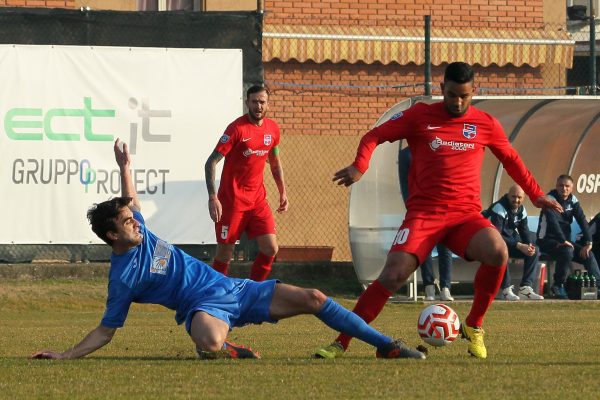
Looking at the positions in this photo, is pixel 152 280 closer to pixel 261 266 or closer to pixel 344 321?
pixel 344 321

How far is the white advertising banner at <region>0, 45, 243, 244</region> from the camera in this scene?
1848 centimetres

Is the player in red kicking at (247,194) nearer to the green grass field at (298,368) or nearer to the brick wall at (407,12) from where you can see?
the green grass field at (298,368)

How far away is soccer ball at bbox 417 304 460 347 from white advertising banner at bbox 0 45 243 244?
9021mm

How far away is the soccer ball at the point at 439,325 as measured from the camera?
9961 millimetres

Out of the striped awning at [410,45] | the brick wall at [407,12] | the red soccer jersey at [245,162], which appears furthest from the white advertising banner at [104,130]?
the red soccer jersey at [245,162]

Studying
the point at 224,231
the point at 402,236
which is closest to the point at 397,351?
the point at 402,236

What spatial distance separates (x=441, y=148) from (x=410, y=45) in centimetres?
1366

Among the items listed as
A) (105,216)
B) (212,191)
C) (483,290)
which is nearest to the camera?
(105,216)

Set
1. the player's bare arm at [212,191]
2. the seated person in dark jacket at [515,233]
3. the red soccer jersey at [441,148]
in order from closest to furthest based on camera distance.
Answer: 1. the red soccer jersey at [441,148]
2. the player's bare arm at [212,191]
3. the seated person in dark jacket at [515,233]

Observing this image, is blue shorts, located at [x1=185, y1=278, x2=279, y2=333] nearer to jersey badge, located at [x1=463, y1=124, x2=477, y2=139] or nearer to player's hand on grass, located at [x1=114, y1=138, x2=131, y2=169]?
player's hand on grass, located at [x1=114, y1=138, x2=131, y2=169]

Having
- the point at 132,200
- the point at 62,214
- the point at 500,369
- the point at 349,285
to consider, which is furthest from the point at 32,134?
the point at 500,369

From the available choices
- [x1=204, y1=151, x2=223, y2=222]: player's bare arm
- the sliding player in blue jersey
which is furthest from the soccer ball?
[x1=204, y1=151, x2=223, y2=222]: player's bare arm

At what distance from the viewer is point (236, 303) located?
29.8ft

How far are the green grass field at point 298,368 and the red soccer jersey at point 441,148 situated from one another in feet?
3.66
